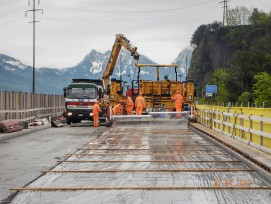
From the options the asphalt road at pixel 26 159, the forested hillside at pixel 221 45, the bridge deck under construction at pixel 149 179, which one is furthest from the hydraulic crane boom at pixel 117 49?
the forested hillside at pixel 221 45

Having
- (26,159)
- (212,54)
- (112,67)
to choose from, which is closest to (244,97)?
(112,67)

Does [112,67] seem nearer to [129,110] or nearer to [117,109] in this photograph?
[117,109]

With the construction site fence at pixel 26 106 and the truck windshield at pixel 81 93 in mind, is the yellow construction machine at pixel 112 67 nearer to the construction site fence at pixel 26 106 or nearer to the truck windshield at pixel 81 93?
the truck windshield at pixel 81 93

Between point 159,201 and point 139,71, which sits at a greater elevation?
point 139,71

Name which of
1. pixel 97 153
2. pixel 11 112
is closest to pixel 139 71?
pixel 11 112

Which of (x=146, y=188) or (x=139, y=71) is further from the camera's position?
(x=139, y=71)

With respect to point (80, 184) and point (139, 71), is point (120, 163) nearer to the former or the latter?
point (80, 184)

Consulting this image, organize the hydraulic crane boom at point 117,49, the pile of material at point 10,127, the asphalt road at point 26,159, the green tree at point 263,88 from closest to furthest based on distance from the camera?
the asphalt road at point 26,159 → the pile of material at point 10,127 → the hydraulic crane boom at point 117,49 → the green tree at point 263,88

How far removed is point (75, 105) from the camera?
113 ft

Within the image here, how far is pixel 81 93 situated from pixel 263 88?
76.5m

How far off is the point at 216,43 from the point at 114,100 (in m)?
141

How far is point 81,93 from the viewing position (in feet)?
113

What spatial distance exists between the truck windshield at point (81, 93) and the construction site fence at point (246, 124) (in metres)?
→ 11.2

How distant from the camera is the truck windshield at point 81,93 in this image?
113 ft
